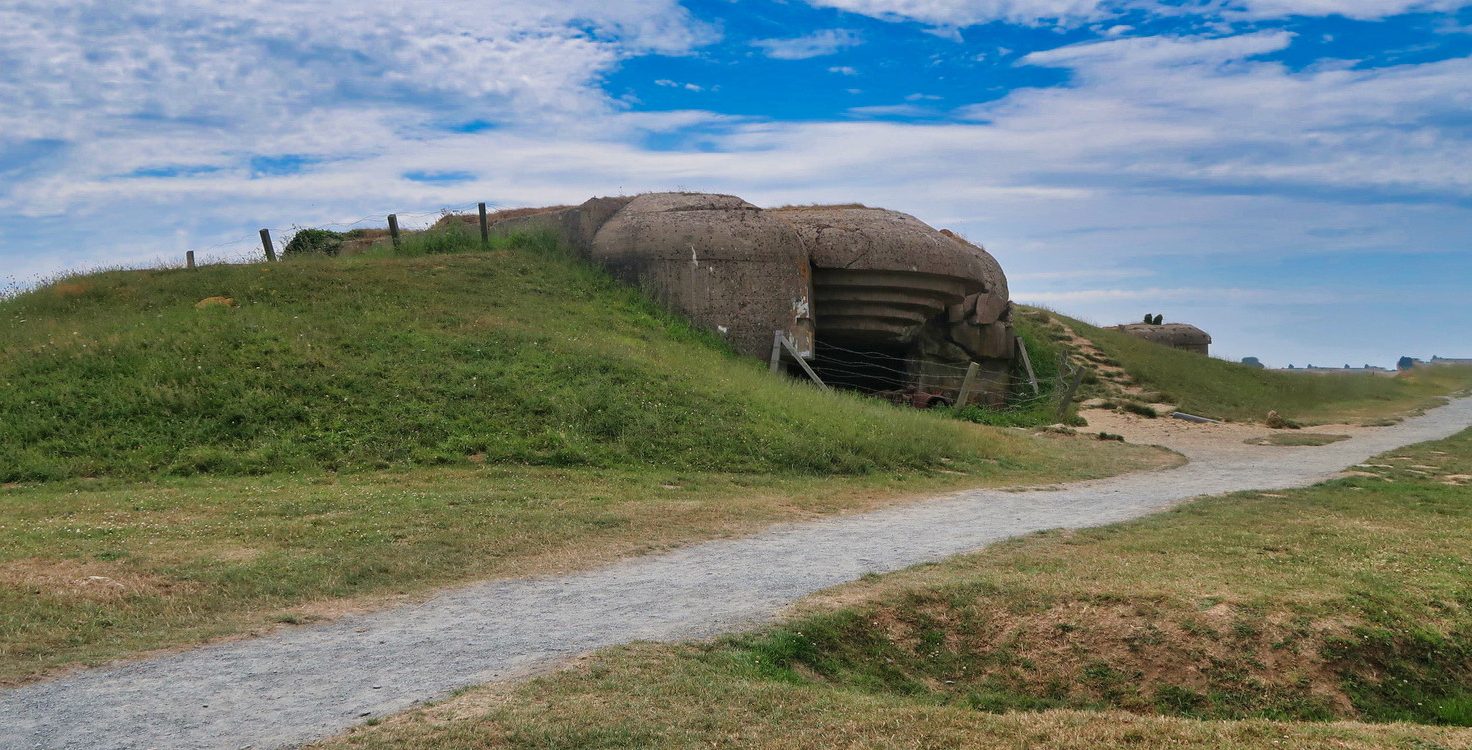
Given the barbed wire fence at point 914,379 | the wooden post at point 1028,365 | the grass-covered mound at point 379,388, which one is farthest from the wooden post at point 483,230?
the wooden post at point 1028,365

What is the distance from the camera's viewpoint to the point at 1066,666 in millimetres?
6840

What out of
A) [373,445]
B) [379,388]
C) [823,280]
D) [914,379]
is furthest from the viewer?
[914,379]

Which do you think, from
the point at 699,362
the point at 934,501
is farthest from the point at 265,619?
the point at 699,362

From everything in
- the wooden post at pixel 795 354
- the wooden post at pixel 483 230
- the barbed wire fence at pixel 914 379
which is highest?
the wooden post at pixel 483 230

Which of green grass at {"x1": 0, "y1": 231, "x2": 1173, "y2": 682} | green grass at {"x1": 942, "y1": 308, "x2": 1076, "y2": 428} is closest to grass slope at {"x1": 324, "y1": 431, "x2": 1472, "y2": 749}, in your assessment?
green grass at {"x1": 0, "y1": 231, "x2": 1173, "y2": 682}

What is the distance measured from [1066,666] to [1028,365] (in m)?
20.2

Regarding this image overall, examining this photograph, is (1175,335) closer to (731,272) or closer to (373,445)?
(731,272)

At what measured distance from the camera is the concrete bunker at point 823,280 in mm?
21234

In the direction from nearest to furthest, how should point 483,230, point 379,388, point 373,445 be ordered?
point 373,445 → point 379,388 → point 483,230

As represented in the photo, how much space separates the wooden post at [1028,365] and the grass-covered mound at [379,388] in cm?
740

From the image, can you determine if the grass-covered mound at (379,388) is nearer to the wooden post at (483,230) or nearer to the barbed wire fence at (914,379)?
the wooden post at (483,230)

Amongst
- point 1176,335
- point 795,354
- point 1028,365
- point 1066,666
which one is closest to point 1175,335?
point 1176,335

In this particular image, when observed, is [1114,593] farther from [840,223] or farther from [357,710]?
[840,223]

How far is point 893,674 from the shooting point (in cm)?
673
